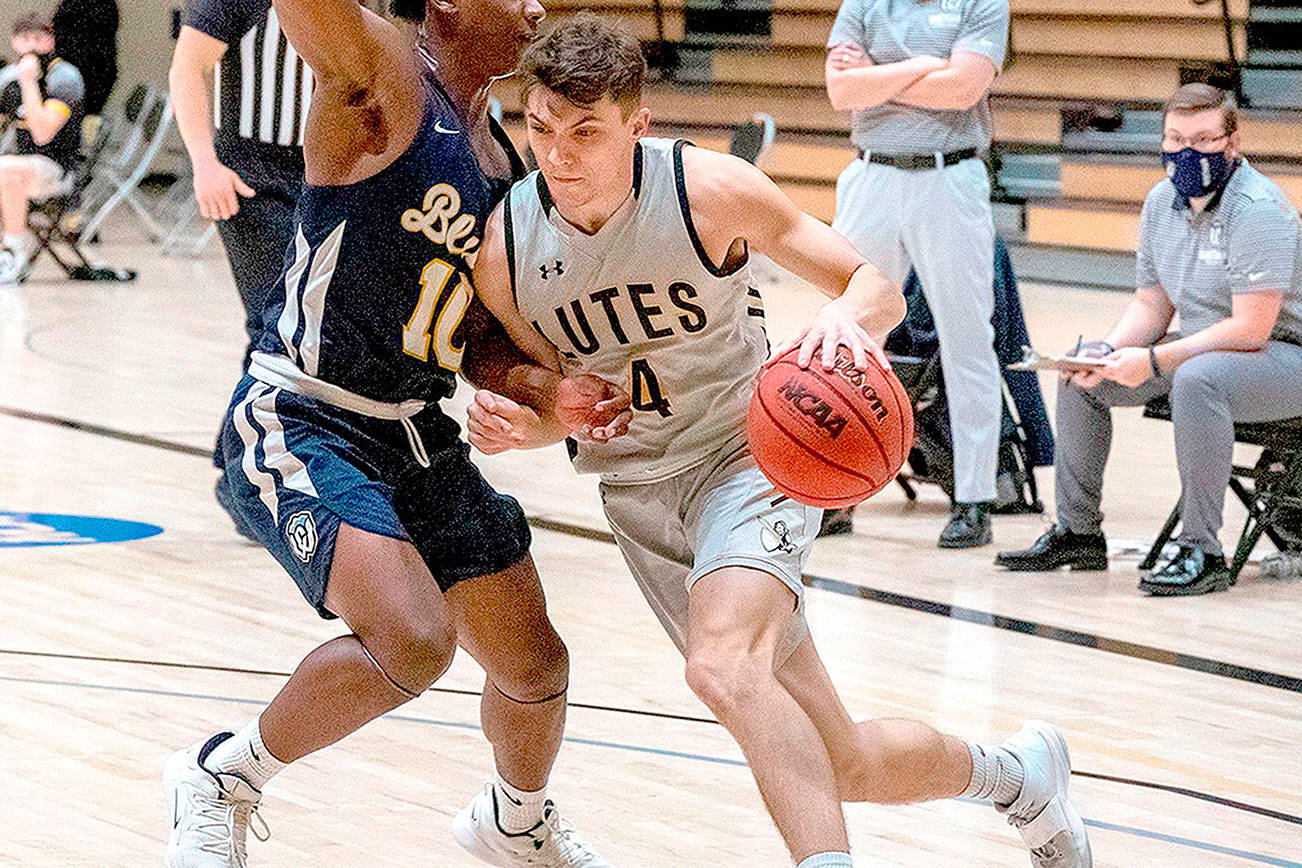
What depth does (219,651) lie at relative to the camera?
4.61 metres

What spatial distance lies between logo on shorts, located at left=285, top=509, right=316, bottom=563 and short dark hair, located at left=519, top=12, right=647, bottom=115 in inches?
29.1

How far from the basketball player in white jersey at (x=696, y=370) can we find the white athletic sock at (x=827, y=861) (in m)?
0.12

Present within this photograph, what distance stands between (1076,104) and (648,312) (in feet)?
39.2

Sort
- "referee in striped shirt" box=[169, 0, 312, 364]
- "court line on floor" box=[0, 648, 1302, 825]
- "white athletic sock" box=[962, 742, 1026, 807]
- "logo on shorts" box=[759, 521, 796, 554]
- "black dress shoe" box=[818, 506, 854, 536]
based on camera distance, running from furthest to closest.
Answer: "black dress shoe" box=[818, 506, 854, 536] → "referee in striped shirt" box=[169, 0, 312, 364] → "court line on floor" box=[0, 648, 1302, 825] → "white athletic sock" box=[962, 742, 1026, 807] → "logo on shorts" box=[759, 521, 796, 554]

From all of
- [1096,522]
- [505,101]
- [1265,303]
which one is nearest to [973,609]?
[1096,522]

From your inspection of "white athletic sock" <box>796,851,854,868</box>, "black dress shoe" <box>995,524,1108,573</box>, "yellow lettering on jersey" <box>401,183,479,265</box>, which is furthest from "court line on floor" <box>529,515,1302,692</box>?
"white athletic sock" <box>796,851,854,868</box>

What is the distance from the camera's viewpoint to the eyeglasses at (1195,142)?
5500mm

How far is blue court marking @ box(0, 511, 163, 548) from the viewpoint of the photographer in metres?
5.73

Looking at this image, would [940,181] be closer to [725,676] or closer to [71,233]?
[725,676]

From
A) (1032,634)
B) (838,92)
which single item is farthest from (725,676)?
(838,92)

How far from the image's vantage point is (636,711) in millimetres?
4234

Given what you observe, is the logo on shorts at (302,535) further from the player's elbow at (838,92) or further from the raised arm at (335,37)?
the player's elbow at (838,92)

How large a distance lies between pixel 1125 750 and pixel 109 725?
2094mm

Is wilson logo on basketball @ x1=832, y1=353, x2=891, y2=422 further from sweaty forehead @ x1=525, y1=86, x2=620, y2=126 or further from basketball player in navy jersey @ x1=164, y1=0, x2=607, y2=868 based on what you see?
basketball player in navy jersey @ x1=164, y1=0, x2=607, y2=868
